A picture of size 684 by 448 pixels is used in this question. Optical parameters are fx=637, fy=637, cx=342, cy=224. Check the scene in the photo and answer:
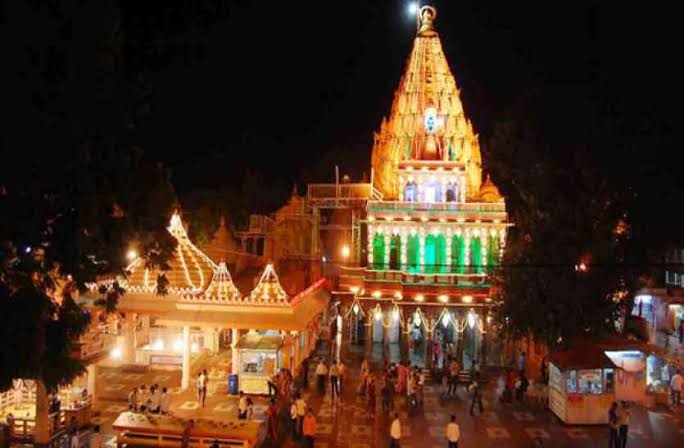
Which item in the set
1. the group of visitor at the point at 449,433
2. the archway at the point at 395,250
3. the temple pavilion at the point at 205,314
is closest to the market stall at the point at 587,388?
the group of visitor at the point at 449,433

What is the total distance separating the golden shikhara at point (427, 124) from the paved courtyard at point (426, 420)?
54.4 feet

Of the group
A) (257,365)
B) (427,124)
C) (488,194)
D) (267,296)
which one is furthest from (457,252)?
(257,365)

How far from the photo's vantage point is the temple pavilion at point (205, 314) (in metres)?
24.0

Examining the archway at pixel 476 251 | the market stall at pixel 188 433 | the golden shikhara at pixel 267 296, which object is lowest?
the market stall at pixel 188 433

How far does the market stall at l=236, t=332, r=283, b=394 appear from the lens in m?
23.7

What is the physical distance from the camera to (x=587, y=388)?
20.8m

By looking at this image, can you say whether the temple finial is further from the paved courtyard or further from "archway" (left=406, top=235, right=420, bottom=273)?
the paved courtyard

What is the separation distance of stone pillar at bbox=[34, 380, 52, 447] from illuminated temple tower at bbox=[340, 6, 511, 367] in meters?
16.4

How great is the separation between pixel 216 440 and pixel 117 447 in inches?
115

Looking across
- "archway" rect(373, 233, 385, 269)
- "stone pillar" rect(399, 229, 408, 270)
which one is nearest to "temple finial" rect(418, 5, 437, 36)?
"stone pillar" rect(399, 229, 408, 270)

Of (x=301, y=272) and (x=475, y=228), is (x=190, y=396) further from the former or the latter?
(x=301, y=272)

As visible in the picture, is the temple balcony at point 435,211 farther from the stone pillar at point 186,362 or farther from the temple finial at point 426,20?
the stone pillar at point 186,362

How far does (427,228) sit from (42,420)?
2212 centimetres

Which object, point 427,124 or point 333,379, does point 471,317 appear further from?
point 427,124
